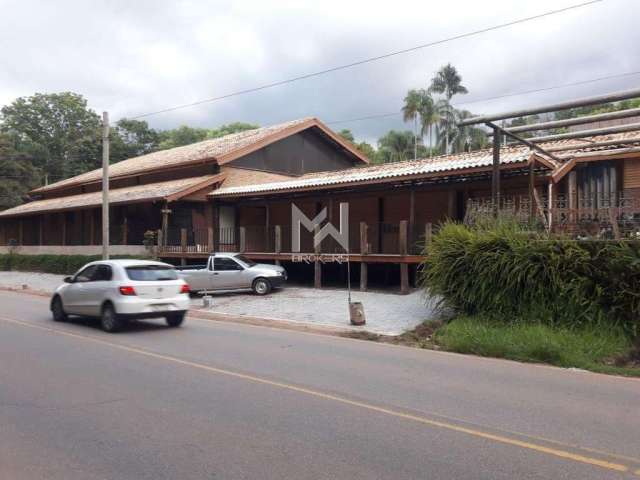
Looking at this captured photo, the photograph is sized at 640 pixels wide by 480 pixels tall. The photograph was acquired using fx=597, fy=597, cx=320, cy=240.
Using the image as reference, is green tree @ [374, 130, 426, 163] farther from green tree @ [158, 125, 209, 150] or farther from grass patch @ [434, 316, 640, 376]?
grass patch @ [434, 316, 640, 376]

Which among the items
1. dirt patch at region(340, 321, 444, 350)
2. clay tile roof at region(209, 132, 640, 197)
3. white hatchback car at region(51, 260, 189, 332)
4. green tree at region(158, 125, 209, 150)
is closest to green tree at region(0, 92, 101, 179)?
green tree at region(158, 125, 209, 150)

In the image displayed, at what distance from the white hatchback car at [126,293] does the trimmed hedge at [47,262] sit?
13.0 m

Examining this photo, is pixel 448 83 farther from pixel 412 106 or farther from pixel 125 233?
pixel 125 233

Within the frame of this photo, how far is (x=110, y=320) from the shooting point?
1221 centimetres

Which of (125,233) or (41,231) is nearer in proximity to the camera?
(125,233)

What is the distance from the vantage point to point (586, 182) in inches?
682

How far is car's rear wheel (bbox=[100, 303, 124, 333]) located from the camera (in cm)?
1211

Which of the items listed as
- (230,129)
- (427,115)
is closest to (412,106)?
(427,115)

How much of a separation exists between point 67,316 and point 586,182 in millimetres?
14464

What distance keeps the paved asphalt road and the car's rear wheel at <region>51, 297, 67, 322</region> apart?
3.73 meters

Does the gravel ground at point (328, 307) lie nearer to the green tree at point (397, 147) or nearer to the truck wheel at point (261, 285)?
the truck wheel at point (261, 285)

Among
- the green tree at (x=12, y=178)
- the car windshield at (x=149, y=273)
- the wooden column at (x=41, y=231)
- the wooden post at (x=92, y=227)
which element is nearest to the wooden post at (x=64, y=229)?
the wooden post at (x=92, y=227)

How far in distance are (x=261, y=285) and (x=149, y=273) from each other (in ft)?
22.5

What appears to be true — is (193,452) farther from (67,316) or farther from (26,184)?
(26,184)
